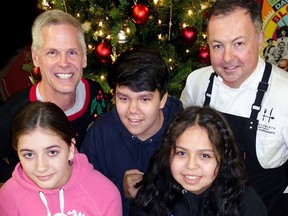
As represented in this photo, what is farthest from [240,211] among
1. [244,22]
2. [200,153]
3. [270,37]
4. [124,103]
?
[270,37]

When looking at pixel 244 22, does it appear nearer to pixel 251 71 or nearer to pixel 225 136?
pixel 251 71

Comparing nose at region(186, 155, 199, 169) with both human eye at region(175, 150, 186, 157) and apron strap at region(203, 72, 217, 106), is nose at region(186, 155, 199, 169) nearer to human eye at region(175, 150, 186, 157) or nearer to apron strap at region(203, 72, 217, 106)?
human eye at region(175, 150, 186, 157)

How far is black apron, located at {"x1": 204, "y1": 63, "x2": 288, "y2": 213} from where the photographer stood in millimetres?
2027

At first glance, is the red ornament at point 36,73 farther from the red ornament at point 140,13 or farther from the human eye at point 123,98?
the human eye at point 123,98

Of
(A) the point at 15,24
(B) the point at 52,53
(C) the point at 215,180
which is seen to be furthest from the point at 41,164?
(A) the point at 15,24

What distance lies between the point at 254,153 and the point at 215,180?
1.34ft

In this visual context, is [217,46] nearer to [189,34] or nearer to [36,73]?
[189,34]

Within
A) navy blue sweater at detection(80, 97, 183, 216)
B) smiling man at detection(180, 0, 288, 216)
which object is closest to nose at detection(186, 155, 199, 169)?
navy blue sweater at detection(80, 97, 183, 216)

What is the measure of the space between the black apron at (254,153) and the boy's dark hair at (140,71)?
0.47 meters

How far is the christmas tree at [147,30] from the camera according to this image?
2.48 metres

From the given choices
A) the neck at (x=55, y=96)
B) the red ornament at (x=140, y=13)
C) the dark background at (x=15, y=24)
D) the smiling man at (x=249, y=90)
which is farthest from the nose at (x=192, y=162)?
the dark background at (x=15, y=24)

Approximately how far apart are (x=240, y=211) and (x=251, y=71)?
0.72 metres

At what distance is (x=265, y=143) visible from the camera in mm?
2049

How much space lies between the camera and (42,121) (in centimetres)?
172
